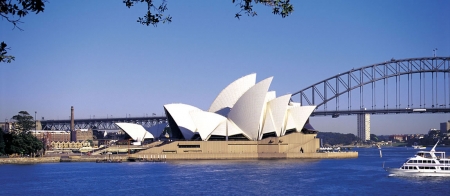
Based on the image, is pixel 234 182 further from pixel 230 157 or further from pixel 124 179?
pixel 230 157

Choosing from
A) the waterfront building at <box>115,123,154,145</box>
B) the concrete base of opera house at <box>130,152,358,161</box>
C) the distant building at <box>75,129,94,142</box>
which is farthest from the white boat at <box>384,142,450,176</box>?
the distant building at <box>75,129,94,142</box>

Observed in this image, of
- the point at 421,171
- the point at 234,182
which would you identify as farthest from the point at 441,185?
the point at 234,182

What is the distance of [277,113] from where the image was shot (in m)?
74.9

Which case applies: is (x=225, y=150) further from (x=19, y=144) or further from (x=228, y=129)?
(x=19, y=144)

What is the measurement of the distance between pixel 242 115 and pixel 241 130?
2.17 m

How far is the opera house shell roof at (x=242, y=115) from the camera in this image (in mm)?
72625

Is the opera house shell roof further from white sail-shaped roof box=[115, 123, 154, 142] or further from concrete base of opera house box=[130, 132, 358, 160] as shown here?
white sail-shaped roof box=[115, 123, 154, 142]

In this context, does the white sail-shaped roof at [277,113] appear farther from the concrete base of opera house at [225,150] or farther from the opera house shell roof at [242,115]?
the concrete base of opera house at [225,150]

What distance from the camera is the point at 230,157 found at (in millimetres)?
75000

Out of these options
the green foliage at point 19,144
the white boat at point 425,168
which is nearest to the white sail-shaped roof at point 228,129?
the green foliage at point 19,144

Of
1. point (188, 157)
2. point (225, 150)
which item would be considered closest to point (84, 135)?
point (188, 157)

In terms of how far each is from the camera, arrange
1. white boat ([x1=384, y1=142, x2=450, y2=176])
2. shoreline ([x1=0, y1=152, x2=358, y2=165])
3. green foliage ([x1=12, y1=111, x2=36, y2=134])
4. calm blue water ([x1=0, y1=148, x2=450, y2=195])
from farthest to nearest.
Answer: green foliage ([x1=12, y1=111, x2=36, y2=134]) → shoreline ([x1=0, y1=152, x2=358, y2=165]) → white boat ([x1=384, y1=142, x2=450, y2=176]) → calm blue water ([x1=0, y1=148, x2=450, y2=195])

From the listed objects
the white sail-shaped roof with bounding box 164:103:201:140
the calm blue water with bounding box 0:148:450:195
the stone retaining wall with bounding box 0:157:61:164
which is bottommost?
the stone retaining wall with bounding box 0:157:61:164

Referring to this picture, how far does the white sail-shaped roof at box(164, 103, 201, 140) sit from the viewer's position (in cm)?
7850
